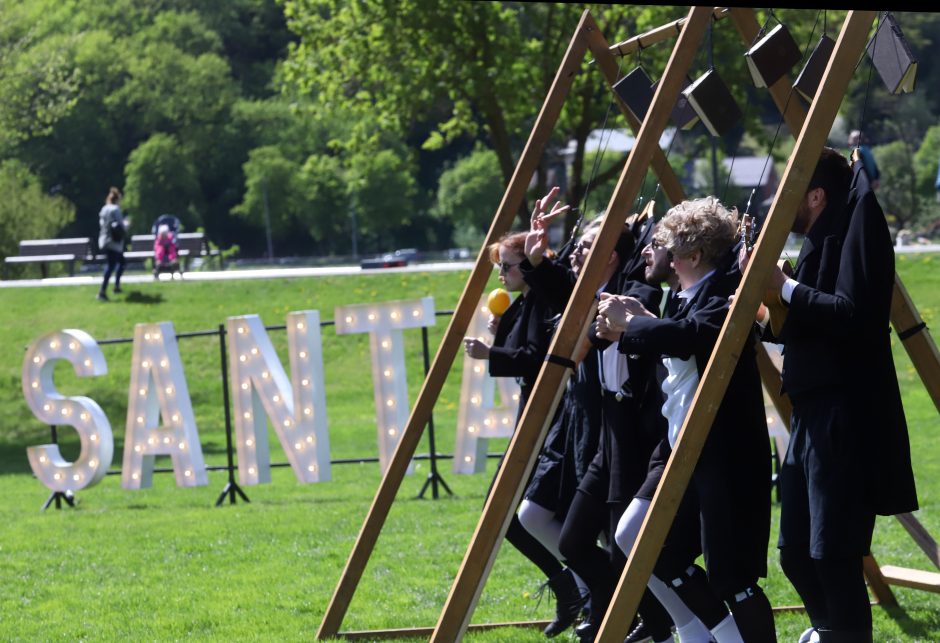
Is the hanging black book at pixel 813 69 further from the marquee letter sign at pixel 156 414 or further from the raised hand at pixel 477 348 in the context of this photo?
the marquee letter sign at pixel 156 414

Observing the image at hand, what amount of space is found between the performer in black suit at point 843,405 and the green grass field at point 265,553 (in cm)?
14

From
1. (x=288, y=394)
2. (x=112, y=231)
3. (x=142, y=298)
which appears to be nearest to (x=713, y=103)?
(x=288, y=394)

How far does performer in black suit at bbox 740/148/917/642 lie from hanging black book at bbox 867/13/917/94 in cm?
60

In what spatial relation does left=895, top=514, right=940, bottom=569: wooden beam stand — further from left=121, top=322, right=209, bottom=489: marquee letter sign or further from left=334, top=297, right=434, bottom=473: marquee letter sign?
left=121, top=322, right=209, bottom=489: marquee letter sign

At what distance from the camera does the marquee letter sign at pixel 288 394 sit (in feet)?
37.8

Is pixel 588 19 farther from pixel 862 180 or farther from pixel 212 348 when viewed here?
A: pixel 212 348

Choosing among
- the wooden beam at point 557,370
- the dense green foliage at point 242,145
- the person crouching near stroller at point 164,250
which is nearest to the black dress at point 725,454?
the wooden beam at point 557,370

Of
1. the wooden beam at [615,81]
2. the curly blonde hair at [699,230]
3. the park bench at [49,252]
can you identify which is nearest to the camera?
Answer: the curly blonde hair at [699,230]

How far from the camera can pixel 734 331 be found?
454 cm

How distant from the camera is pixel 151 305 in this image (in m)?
25.3

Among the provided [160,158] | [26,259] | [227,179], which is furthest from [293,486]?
[227,179]

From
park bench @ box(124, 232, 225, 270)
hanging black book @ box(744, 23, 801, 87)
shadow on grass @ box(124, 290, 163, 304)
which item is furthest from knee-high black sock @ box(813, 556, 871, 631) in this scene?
park bench @ box(124, 232, 225, 270)

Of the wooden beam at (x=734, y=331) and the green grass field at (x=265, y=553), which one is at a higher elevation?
the wooden beam at (x=734, y=331)

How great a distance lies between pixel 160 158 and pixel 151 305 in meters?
50.5
